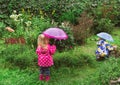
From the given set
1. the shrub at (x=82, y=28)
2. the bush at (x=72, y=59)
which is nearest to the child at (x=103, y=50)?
the bush at (x=72, y=59)

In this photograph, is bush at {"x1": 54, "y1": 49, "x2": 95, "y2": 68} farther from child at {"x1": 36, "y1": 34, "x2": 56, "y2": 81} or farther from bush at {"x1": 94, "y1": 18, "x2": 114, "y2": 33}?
bush at {"x1": 94, "y1": 18, "x2": 114, "y2": 33}

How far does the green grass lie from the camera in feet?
24.8

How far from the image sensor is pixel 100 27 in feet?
39.4

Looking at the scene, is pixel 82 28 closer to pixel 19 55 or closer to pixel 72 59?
pixel 72 59

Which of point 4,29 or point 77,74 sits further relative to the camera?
point 4,29

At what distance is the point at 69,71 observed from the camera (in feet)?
27.4

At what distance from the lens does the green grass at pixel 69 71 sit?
7.57 m

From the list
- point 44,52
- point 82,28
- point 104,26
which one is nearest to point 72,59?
point 44,52

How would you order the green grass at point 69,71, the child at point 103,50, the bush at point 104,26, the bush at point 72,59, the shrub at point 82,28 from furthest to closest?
1. the bush at point 104,26
2. the shrub at point 82,28
3. the child at point 103,50
4. the bush at point 72,59
5. the green grass at point 69,71

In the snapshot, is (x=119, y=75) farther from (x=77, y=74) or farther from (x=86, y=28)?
(x=86, y=28)

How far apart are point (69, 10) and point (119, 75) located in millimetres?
5603

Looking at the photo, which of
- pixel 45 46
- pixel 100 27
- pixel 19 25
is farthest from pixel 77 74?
pixel 100 27

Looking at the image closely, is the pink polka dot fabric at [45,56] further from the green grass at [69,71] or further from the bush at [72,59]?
the bush at [72,59]

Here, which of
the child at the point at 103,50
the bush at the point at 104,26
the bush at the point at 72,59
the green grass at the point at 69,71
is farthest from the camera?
the bush at the point at 104,26
